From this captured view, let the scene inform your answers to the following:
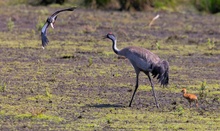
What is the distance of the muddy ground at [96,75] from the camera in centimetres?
1038

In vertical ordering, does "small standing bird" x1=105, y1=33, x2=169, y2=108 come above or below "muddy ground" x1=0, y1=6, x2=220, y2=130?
above

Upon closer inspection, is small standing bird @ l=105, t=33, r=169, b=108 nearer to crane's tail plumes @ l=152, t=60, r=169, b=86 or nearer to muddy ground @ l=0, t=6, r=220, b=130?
crane's tail plumes @ l=152, t=60, r=169, b=86

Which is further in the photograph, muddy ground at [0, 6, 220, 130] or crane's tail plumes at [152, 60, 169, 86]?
crane's tail plumes at [152, 60, 169, 86]

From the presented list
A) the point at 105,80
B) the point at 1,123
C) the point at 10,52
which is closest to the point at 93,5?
the point at 10,52

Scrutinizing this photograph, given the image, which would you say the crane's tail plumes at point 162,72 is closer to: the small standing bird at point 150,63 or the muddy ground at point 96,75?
the small standing bird at point 150,63

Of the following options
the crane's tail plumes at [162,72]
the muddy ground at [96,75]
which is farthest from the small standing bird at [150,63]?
the muddy ground at [96,75]

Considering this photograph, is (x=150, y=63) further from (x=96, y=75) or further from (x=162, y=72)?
(x=96, y=75)

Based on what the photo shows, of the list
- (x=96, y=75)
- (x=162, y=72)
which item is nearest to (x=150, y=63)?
(x=162, y=72)

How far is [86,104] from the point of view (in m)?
11.5

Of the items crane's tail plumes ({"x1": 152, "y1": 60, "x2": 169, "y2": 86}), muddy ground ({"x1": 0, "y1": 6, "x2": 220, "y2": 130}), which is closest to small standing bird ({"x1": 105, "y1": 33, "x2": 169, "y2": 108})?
crane's tail plumes ({"x1": 152, "y1": 60, "x2": 169, "y2": 86})

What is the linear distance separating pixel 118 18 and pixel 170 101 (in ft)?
47.8

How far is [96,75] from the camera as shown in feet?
47.1

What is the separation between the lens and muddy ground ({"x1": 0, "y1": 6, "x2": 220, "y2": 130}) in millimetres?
10383

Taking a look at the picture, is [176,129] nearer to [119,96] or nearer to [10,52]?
[119,96]
